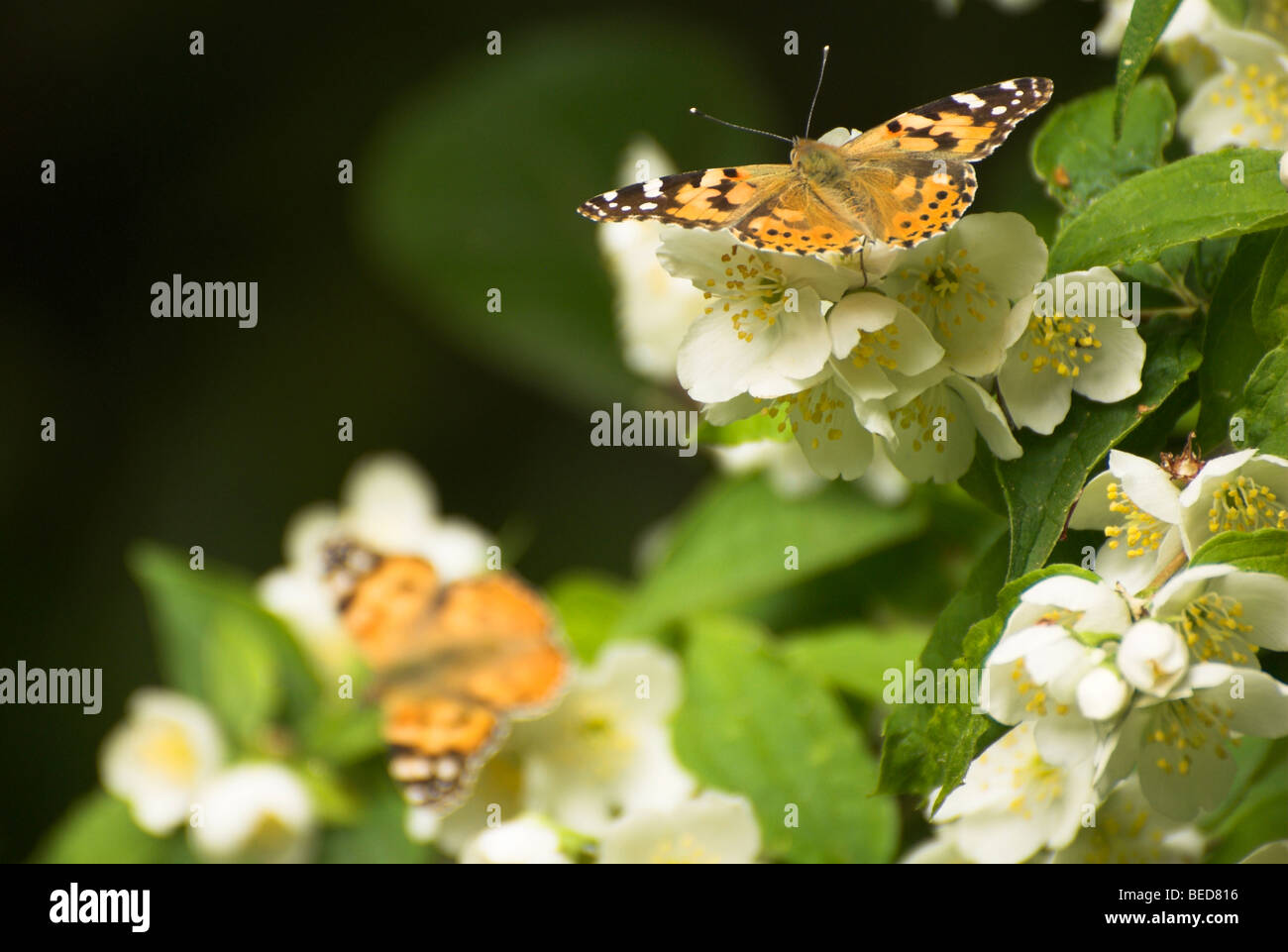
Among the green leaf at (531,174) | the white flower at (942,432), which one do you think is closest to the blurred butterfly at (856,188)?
the white flower at (942,432)

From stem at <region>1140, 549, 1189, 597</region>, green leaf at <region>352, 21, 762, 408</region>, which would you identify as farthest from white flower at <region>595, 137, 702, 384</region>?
green leaf at <region>352, 21, 762, 408</region>

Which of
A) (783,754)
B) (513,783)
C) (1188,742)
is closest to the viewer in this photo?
(1188,742)

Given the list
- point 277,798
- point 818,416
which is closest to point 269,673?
point 277,798

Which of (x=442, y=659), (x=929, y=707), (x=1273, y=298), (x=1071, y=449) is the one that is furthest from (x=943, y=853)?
(x=442, y=659)

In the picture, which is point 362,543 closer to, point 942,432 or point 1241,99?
point 942,432

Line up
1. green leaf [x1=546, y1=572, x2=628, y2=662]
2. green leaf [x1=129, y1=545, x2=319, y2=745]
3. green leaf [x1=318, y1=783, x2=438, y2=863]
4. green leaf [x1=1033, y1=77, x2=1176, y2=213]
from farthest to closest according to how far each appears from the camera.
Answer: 1. green leaf [x1=546, y1=572, x2=628, y2=662]
2. green leaf [x1=129, y1=545, x2=319, y2=745]
3. green leaf [x1=318, y1=783, x2=438, y2=863]
4. green leaf [x1=1033, y1=77, x2=1176, y2=213]

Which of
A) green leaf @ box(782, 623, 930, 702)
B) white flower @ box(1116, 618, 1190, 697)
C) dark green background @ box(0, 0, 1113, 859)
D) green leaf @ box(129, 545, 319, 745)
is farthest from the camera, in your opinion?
dark green background @ box(0, 0, 1113, 859)

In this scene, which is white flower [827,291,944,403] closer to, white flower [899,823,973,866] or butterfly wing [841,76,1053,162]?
butterfly wing [841,76,1053,162]
